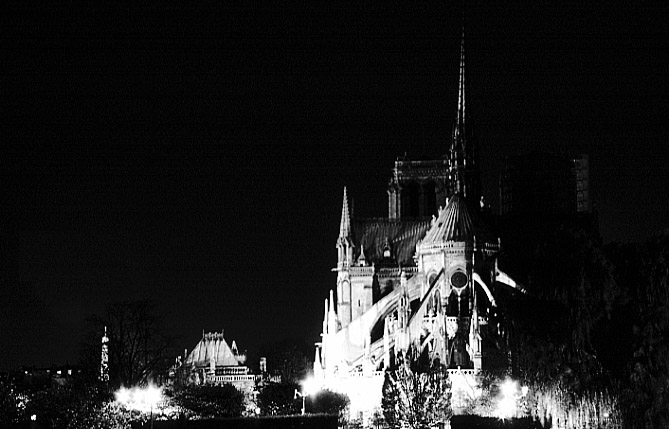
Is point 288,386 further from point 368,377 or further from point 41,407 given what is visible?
point 41,407

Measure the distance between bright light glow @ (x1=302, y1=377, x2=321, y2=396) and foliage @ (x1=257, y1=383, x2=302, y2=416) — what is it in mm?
1421

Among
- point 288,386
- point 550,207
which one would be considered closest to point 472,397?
point 288,386

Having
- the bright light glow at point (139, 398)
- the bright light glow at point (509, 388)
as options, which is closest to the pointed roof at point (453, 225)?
the bright light glow at point (509, 388)

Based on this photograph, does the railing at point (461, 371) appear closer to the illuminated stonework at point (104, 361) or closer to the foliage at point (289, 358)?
the illuminated stonework at point (104, 361)

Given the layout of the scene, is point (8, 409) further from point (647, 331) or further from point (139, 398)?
point (647, 331)

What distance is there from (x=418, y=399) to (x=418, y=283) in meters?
36.7

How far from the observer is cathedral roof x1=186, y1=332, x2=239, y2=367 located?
152m

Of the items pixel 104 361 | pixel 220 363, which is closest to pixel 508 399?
pixel 104 361

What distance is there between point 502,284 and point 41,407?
5167 cm

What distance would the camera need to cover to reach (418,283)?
118750mm

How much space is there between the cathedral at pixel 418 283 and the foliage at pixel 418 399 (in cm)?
254

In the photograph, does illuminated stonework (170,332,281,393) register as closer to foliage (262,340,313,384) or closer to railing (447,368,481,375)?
foliage (262,340,313,384)

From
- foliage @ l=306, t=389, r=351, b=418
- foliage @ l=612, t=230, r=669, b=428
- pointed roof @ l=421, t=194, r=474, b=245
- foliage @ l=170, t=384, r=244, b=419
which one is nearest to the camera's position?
foliage @ l=612, t=230, r=669, b=428

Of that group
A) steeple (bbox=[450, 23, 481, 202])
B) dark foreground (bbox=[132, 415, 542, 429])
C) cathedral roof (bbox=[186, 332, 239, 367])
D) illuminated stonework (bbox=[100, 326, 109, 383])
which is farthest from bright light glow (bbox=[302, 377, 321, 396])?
cathedral roof (bbox=[186, 332, 239, 367])
